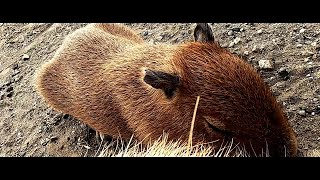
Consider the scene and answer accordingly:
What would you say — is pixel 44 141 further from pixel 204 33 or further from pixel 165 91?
pixel 204 33

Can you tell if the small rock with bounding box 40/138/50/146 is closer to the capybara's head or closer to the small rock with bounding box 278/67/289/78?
the capybara's head

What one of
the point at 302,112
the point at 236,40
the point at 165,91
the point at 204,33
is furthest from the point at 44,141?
the point at 302,112

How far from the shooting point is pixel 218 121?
5.24 m

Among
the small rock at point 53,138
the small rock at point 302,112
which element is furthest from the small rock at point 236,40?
the small rock at point 53,138

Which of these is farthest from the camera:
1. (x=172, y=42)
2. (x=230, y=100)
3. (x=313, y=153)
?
(x=172, y=42)

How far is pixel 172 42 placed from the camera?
349 inches

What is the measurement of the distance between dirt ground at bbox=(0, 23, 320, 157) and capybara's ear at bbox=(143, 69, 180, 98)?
180cm

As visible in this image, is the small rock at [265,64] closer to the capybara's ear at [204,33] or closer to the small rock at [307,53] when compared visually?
the small rock at [307,53]

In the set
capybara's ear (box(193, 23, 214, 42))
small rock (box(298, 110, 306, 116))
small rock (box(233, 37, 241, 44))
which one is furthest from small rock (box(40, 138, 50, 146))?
small rock (box(298, 110, 306, 116))

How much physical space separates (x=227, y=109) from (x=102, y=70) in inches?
92.7

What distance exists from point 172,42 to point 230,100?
3.87 m

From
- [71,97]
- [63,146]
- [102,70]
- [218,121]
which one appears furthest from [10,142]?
[218,121]

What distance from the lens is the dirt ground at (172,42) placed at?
6.91m

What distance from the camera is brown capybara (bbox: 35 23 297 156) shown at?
5141 mm
